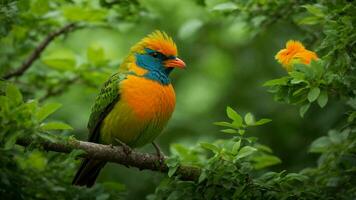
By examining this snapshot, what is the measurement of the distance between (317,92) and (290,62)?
2.06 feet

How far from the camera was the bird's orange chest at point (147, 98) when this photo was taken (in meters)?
5.78

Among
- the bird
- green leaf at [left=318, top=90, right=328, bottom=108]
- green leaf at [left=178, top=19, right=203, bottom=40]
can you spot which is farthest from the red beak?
green leaf at [left=318, top=90, right=328, bottom=108]

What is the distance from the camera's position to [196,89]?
384 inches

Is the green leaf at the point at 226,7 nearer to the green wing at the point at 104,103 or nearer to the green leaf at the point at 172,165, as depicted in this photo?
the green wing at the point at 104,103

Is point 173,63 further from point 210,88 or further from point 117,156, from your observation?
point 210,88

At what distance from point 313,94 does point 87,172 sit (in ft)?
8.57

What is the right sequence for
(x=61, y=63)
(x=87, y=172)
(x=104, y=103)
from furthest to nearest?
(x=61, y=63)
(x=87, y=172)
(x=104, y=103)

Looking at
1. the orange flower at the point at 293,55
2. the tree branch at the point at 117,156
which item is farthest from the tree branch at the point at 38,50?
the orange flower at the point at 293,55

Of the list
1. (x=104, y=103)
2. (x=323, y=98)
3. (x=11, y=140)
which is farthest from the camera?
(x=104, y=103)

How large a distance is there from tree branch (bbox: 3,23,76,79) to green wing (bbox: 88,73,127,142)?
985 millimetres

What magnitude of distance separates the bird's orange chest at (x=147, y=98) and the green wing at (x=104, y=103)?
74 millimetres

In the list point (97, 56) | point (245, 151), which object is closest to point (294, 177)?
point (245, 151)

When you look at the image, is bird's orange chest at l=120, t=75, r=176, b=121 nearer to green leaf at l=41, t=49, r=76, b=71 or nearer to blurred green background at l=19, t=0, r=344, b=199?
green leaf at l=41, t=49, r=76, b=71

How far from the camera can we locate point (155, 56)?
635cm
